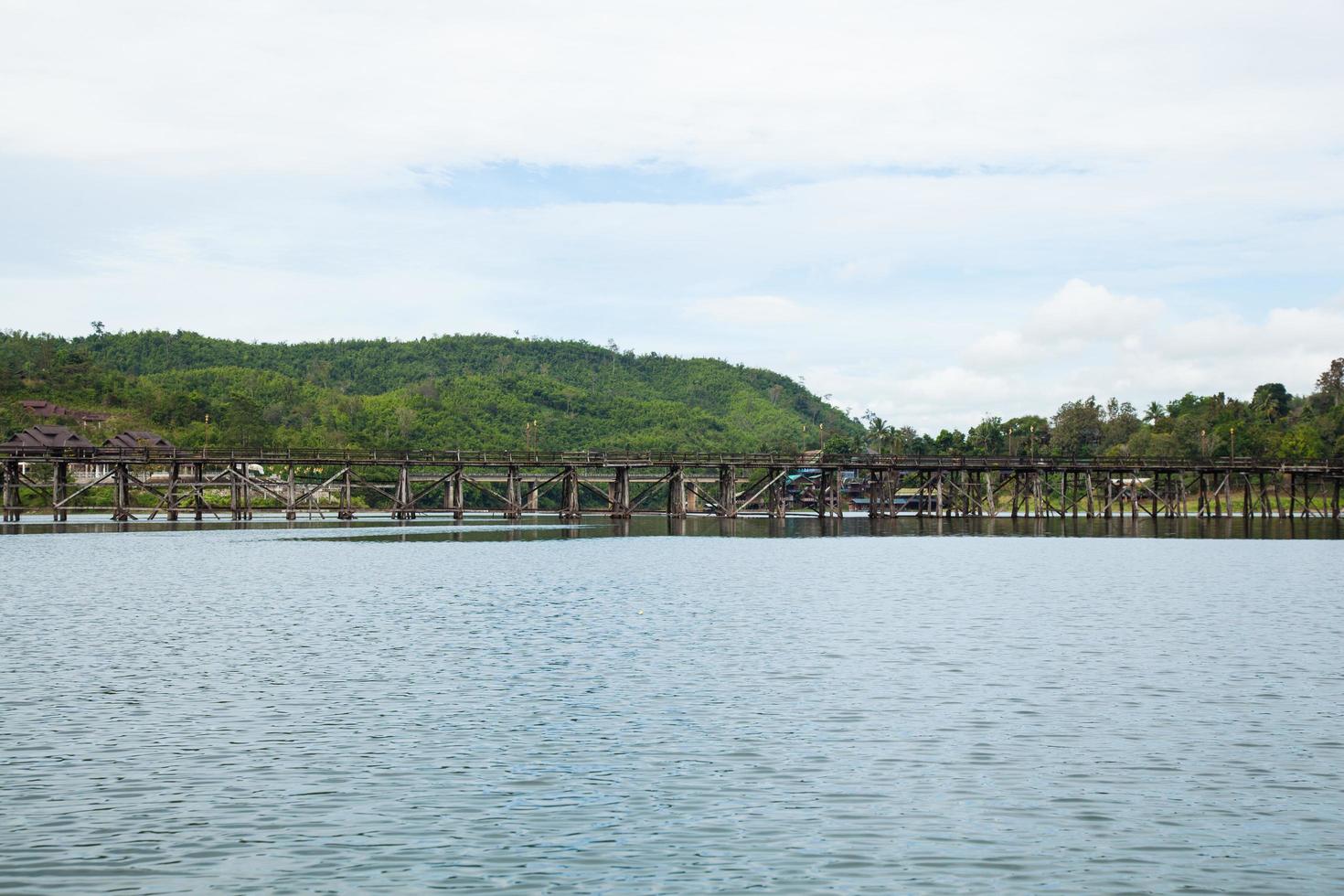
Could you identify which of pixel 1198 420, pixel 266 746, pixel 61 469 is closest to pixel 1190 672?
pixel 266 746

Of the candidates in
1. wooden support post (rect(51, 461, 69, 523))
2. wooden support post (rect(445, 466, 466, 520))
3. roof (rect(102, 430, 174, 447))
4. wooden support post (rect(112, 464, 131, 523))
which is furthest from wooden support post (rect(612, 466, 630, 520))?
roof (rect(102, 430, 174, 447))

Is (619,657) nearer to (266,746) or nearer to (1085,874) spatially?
(266,746)

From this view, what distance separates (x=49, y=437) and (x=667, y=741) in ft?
433

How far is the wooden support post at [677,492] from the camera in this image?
102 metres

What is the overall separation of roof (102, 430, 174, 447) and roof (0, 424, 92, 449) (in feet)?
11.5

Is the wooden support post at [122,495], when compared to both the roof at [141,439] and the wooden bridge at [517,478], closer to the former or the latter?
the wooden bridge at [517,478]

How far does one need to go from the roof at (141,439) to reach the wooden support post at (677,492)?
59.1 m

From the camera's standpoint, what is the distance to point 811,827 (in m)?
15.5

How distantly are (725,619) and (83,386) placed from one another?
156919mm

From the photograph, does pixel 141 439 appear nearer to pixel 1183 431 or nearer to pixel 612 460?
pixel 612 460

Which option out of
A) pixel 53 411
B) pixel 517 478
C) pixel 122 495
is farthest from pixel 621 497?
pixel 53 411

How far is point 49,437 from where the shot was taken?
5300 inches

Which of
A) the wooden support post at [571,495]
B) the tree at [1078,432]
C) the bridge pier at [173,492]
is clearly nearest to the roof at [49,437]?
the bridge pier at [173,492]

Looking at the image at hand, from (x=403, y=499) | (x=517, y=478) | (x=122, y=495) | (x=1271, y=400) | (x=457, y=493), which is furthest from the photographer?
(x=1271, y=400)
